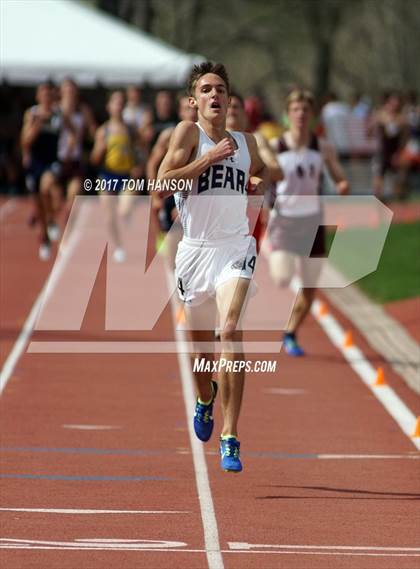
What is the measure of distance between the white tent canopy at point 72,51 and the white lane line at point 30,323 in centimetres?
951

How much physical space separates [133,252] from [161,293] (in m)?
5.36

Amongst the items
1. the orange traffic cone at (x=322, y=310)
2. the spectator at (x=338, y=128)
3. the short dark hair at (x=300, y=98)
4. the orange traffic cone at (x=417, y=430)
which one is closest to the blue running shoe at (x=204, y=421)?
the orange traffic cone at (x=417, y=430)

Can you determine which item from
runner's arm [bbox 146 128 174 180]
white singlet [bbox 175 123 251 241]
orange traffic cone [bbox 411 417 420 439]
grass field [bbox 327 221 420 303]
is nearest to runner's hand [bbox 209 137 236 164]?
white singlet [bbox 175 123 251 241]

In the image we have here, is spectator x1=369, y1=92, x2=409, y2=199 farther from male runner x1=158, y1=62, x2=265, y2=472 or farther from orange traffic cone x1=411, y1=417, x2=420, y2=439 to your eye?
male runner x1=158, y1=62, x2=265, y2=472

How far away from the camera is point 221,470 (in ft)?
34.4

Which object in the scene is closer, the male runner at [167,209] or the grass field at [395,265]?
the male runner at [167,209]

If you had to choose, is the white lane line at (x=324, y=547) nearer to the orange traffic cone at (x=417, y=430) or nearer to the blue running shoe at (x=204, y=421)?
the blue running shoe at (x=204, y=421)

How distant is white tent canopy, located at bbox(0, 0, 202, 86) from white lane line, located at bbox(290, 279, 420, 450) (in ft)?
53.1

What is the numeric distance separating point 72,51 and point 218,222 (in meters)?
25.8

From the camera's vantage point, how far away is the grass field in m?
20.7

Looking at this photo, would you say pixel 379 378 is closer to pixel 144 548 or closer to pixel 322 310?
pixel 322 310

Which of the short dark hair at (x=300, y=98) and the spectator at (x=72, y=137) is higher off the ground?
the short dark hair at (x=300, y=98)

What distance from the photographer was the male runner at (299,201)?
48.0 feet

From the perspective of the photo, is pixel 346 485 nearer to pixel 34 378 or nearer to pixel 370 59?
pixel 34 378
